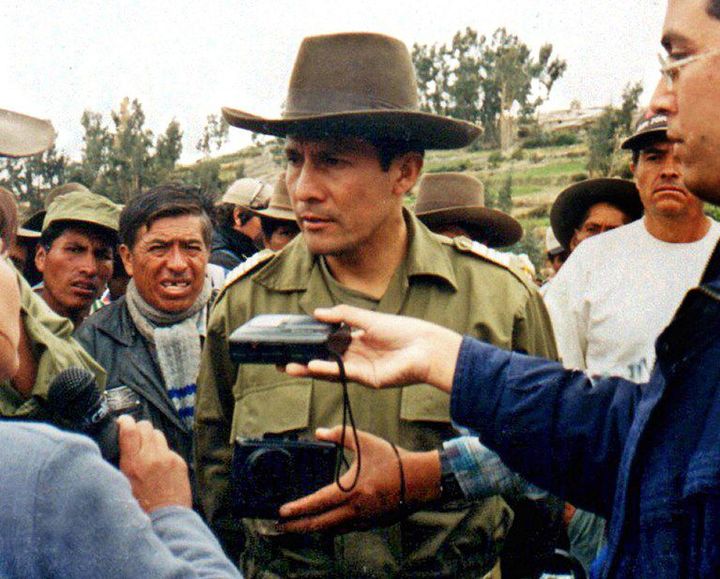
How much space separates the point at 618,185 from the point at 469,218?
3.06 ft

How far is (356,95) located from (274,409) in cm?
111

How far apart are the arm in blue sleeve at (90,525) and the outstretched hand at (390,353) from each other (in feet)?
2.60

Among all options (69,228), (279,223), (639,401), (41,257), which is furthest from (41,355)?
(279,223)

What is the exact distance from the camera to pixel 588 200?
5.67m

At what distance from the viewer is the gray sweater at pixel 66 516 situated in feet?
4.43

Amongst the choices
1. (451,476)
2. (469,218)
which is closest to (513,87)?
(469,218)

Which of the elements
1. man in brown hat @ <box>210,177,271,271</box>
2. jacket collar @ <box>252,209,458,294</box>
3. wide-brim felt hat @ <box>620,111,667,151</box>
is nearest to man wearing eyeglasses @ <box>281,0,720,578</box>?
jacket collar @ <box>252,209,458,294</box>

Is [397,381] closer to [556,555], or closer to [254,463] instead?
[254,463]

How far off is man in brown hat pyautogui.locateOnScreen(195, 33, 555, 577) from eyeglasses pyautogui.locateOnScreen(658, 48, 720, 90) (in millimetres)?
1181

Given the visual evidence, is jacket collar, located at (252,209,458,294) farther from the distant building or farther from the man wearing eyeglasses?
the distant building

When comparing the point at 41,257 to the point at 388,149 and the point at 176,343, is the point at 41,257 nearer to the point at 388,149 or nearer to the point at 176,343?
the point at 176,343

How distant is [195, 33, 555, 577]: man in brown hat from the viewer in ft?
9.16

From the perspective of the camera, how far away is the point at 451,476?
8.80 ft

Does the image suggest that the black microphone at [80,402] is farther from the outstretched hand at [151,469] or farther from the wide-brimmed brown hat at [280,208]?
the wide-brimmed brown hat at [280,208]
